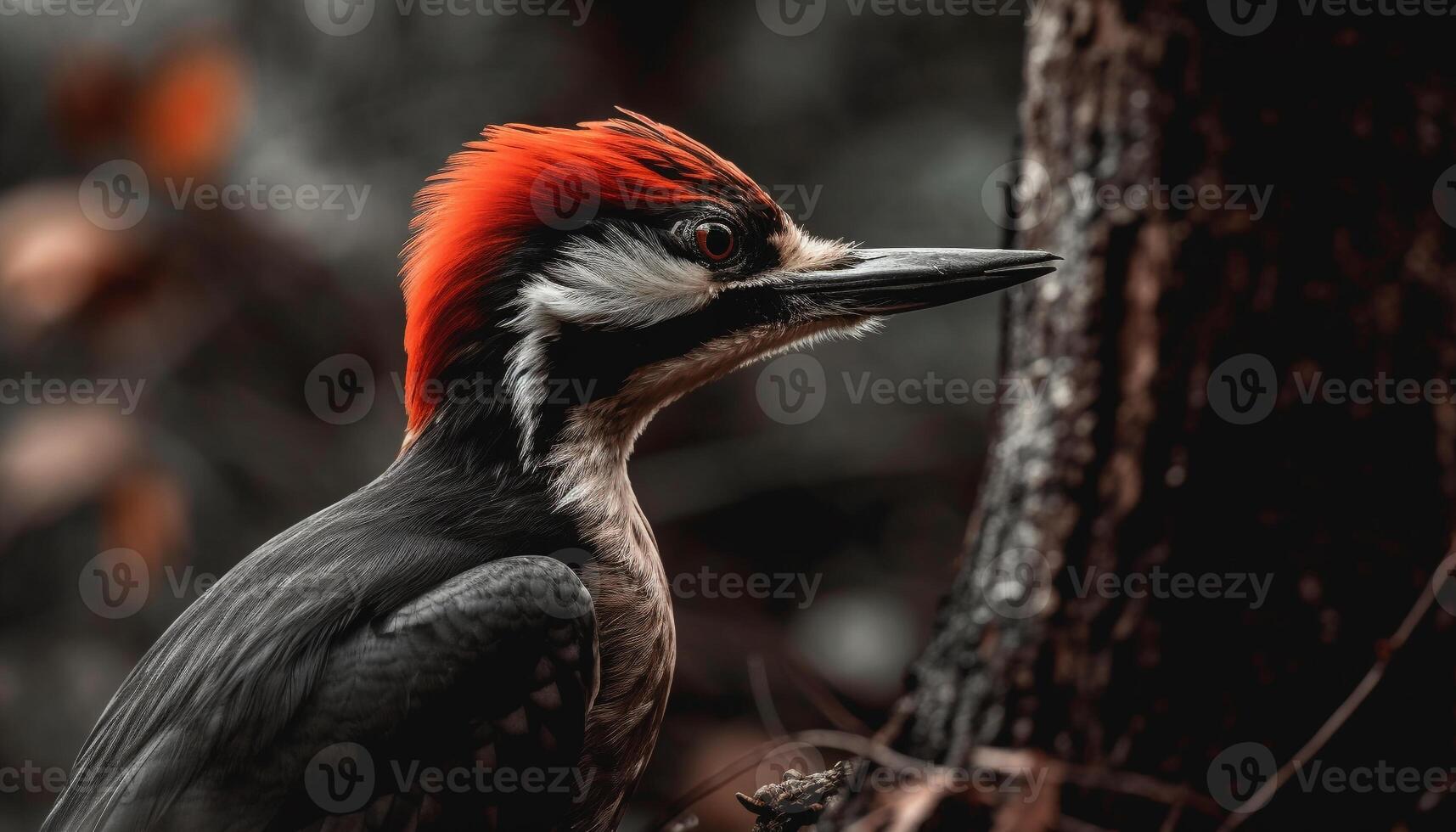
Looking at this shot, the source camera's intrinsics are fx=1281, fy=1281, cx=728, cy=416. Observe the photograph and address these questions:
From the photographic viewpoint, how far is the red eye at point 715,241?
3486mm

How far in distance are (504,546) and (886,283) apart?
1.27 meters

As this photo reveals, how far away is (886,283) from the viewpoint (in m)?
3.54

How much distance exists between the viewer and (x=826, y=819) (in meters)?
2.67

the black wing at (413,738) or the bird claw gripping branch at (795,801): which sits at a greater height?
the black wing at (413,738)

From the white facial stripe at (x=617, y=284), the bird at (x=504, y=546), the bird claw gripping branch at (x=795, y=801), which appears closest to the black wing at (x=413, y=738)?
the bird at (x=504, y=546)

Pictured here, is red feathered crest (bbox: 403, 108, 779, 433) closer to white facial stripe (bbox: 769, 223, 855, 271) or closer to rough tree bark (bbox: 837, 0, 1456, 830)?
white facial stripe (bbox: 769, 223, 855, 271)

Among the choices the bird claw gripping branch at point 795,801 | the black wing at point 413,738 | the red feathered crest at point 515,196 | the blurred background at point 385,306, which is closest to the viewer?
the black wing at point 413,738

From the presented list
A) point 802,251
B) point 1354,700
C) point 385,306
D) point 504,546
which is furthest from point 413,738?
point 385,306

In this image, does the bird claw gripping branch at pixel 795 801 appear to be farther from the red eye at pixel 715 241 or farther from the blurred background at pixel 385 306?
the blurred background at pixel 385 306

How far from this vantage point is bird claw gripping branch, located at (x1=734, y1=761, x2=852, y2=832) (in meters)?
3.04

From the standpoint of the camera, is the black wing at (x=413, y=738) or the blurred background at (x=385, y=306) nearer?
the black wing at (x=413, y=738)

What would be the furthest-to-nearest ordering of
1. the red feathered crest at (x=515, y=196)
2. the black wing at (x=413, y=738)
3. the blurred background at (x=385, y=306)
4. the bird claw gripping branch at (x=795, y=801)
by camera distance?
the blurred background at (x=385, y=306) → the red feathered crest at (x=515, y=196) → the bird claw gripping branch at (x=795, y=801) → the black wing at (x=413, y=738)

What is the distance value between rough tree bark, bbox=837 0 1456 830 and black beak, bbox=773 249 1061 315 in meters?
0.93

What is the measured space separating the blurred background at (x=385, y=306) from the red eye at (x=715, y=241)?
3.13m
